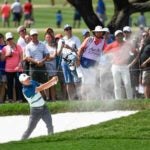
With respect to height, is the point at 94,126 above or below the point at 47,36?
below

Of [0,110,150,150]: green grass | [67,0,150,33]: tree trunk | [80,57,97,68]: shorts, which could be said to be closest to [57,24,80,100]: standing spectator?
[80,57,97,68]: shorts

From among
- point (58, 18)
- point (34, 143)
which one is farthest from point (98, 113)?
point (58, 18)

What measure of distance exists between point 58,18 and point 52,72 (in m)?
26.8

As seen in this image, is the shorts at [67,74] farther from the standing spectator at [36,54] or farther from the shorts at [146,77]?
the shorts at [146,77]

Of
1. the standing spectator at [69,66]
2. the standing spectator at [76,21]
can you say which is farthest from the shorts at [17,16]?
the standing spectator at [69,66]

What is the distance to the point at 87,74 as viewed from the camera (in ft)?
65.1

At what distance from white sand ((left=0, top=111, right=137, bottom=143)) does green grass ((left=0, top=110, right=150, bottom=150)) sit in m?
2.01

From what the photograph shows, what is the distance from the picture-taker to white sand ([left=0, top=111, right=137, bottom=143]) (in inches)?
719

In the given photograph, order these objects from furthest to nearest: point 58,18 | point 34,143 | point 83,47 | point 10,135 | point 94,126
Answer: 1. point 58,18
2. point 83,47
3. point 10,135
4. point 94,126
5. point 34,143

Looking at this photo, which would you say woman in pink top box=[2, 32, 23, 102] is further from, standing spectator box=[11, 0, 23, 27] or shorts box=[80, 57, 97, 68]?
standing spectator box=[11, 0, 23, 27]

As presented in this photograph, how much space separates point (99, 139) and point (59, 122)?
3.93 meters

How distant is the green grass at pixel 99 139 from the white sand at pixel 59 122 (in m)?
2.01

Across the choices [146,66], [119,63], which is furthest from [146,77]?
[119,63]

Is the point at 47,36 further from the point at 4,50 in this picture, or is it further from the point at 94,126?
the point at 94,126
